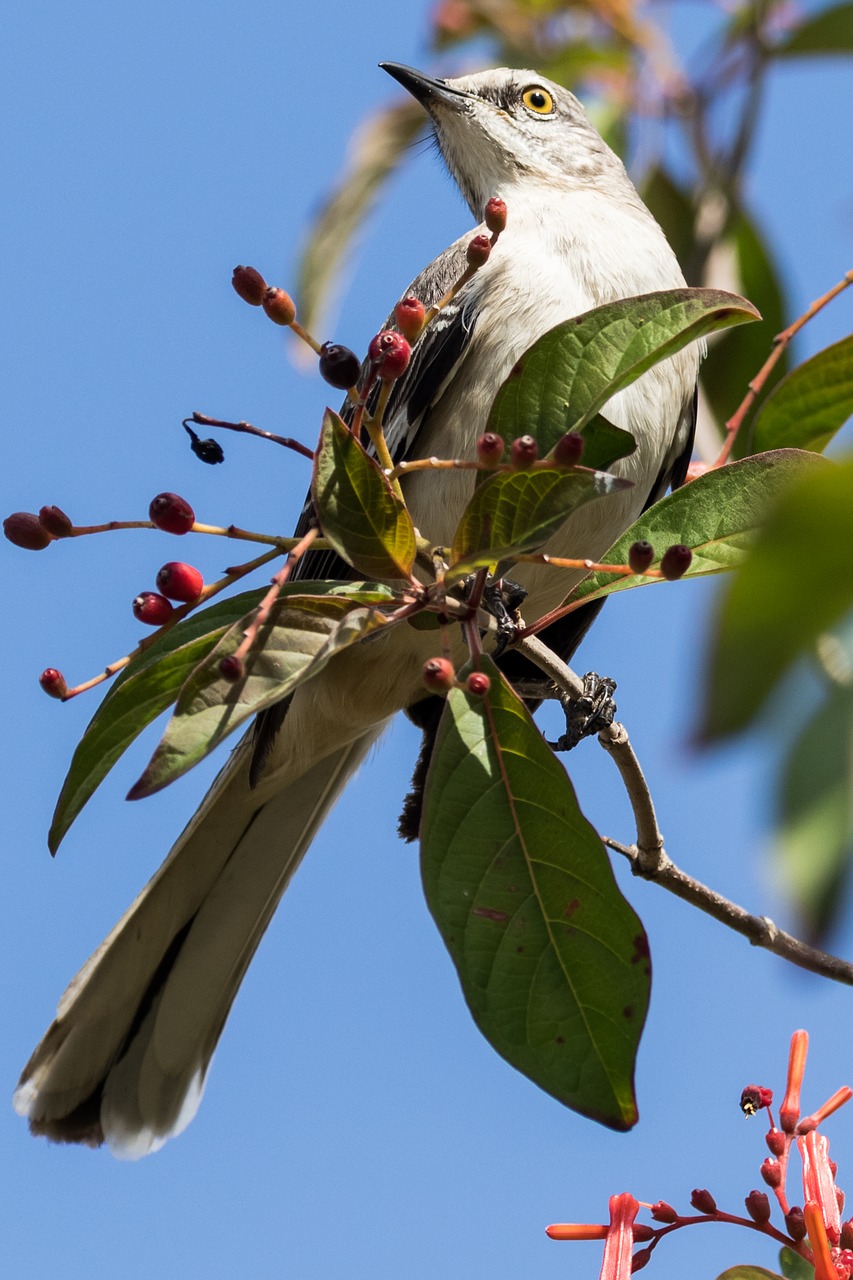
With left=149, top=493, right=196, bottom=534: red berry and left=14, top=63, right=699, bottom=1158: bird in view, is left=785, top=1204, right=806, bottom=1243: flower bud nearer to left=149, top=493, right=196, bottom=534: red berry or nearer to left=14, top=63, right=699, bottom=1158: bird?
left=149, top=493, right=196, bottom=534: red berry

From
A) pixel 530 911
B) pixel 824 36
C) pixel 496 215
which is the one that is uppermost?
pixel 824 36

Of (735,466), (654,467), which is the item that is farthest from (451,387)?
(735,466)

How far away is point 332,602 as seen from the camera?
81.7 inches

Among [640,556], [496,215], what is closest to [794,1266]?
[640,556]

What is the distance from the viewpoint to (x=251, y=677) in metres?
1.92

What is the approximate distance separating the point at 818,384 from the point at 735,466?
24 cm

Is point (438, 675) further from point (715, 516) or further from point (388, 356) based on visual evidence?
point (715, 516)

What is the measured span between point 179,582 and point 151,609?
0.07m

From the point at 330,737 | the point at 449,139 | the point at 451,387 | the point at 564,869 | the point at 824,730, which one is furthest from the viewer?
the point at 449,139

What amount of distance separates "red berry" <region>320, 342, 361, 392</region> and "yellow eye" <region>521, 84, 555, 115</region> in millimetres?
3327

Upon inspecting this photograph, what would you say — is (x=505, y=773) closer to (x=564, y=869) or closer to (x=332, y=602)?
(x=564, y=869)

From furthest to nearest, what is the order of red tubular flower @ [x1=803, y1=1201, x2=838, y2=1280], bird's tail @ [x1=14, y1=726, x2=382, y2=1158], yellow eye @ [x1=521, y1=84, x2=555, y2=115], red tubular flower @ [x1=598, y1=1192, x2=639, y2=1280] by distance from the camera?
yellow eye @ [x1=521, y1=84, x2=555, y2=115] → bird's tail @ [x1=14, y1=726, x2=382, y2=1158] → red tubular flower @ [x1=598, y1=1192, x2=639, y2=1280] → red tubular flower @ [x1=803, y1=1201, x2=838, y2=1280]

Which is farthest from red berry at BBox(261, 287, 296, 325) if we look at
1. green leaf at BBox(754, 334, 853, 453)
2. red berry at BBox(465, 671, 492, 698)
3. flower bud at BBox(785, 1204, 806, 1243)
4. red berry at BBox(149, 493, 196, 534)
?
flower bud at BBox(785, 1204, 806, 1243)

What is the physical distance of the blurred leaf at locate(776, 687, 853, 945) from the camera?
0.81 m
